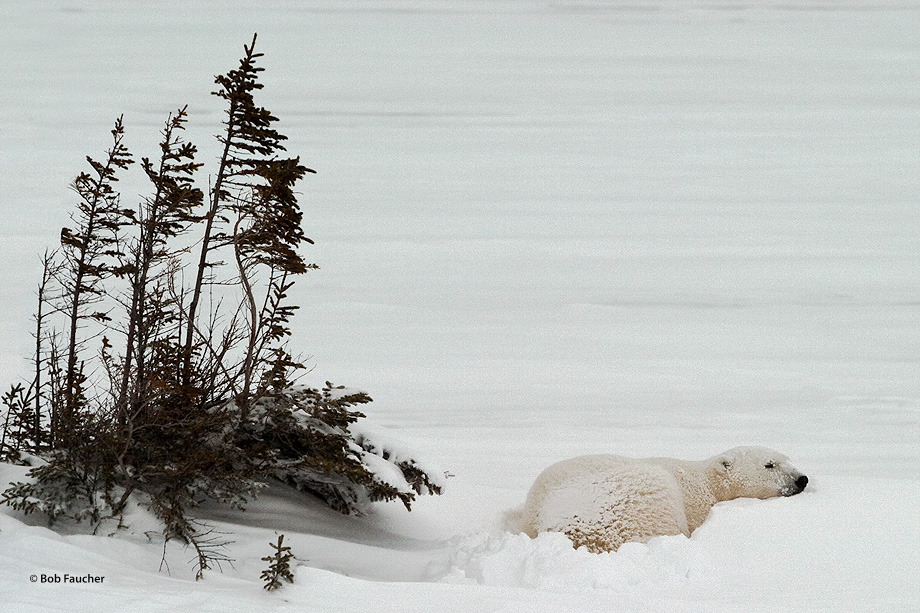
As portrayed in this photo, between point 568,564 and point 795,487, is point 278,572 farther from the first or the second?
point 795,487

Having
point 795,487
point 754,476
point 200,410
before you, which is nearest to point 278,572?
point 200,410

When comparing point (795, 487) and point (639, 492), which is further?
point (795, 487)

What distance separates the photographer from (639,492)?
256 inches

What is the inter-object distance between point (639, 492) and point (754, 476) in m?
1.20

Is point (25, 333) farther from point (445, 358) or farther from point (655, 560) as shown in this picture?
point (655, 560)

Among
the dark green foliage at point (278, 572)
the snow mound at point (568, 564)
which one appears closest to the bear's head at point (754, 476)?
the snow mound at point (568, 564)

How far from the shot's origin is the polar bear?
637cm

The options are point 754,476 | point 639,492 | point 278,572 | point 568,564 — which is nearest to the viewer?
point 278,572

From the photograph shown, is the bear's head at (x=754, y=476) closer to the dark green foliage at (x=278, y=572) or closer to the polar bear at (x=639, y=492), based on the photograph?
the polar bear at (x=639, y=492)

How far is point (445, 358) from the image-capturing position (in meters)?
12.8

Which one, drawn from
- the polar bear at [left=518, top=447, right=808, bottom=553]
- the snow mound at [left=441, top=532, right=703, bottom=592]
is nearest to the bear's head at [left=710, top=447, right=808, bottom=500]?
the polar bear at [left=518, top=447, right=808, bottom=553]

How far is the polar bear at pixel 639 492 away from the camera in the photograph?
20.9 ft

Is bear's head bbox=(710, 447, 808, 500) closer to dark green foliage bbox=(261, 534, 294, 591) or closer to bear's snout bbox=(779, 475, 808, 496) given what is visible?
bear's snout bbox=(779, 475, 808, 496)

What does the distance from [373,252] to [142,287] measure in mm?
10981
